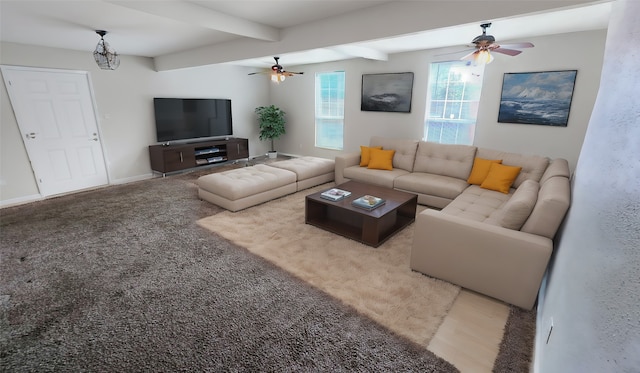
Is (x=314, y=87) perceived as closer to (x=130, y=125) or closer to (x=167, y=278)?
(x=130, y=125)

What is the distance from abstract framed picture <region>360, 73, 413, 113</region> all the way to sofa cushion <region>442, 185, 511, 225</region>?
230 cm

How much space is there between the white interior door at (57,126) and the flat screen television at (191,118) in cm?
107

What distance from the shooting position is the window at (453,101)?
465 centimetres

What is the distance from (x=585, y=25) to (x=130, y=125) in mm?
7058

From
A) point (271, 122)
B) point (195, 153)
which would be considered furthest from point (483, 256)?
point (271, 122)

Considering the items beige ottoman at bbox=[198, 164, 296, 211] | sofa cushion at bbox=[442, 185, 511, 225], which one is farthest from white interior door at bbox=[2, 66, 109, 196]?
sofa cushion at bbox=[442, 185, 511, 225]

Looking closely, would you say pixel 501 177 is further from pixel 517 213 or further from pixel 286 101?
pixel 286 101

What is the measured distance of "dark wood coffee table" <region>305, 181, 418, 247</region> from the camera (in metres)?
2.98

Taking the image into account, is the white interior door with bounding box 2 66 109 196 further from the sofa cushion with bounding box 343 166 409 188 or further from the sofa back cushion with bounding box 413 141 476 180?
the sofa back cushion with bounding box 413 141 476 180

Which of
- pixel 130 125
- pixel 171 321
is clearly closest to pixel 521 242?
pixel 171 321

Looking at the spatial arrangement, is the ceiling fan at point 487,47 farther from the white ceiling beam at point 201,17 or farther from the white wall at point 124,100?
the white wall at point 124,100

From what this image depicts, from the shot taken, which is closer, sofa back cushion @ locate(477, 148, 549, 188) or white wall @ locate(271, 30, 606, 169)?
sofa back cushion @ locate(477, 148, 549, 188)

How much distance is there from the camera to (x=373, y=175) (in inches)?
173

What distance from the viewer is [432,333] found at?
1.88 m
